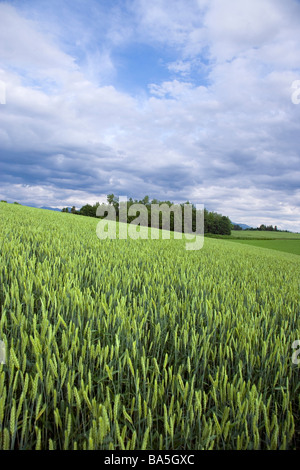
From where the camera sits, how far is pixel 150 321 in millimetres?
2324

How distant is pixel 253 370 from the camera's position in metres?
1.83

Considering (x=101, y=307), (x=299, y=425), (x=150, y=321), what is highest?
(x=101, y=307)

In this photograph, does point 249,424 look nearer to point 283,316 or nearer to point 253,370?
point 253,370

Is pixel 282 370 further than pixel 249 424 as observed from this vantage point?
Yes

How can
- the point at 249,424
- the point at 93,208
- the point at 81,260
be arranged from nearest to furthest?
the point at 249,424 < the point at 81,260 < the point at 93,208

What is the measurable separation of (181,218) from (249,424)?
239 feet
